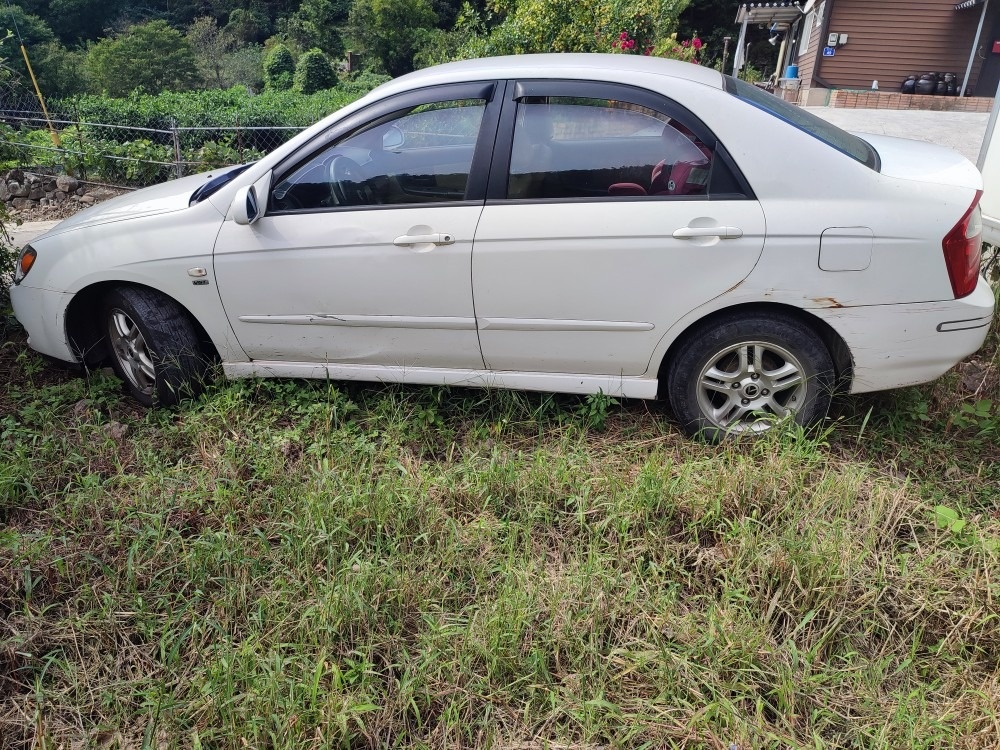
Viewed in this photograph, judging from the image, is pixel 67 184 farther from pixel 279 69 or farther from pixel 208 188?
pixel 279 69

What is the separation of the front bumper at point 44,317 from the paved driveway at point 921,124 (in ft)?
38.6

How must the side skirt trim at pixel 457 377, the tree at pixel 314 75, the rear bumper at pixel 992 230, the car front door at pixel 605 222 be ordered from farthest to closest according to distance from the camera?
the tree at pixel 314 75
the rear bumper at pixel 992 230
the side skirt trim at pixel 457 377
the car front door at pixel 605 222

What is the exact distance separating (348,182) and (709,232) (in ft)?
5.30

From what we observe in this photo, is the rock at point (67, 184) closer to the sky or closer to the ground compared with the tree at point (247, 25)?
closer to the ground

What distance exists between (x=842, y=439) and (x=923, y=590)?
97 cm

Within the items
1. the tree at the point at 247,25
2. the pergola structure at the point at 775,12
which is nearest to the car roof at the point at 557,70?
the pergola structure at the point at 775,12

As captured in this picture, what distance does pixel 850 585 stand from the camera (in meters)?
2.41

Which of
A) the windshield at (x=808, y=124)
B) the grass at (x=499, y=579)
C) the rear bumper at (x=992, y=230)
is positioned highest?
the windshield at (x=808, y=124)

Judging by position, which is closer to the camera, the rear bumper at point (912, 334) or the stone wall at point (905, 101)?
the rear bumper at point (912, 334)

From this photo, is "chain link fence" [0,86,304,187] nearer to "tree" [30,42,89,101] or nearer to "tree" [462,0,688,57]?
"tree" [462,0,688,57]

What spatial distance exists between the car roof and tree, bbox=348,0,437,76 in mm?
30435

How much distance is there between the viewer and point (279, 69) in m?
31.3

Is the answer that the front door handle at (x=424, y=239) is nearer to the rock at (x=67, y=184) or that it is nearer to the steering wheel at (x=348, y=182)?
the steering wheel at (x=348, y=182)

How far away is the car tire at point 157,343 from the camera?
354 cm
